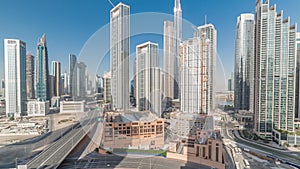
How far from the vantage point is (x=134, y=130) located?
1.88 m

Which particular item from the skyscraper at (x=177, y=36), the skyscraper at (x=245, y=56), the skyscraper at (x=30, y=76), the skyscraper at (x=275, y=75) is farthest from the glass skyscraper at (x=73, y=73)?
the skyscraper at (x=245, y=56)

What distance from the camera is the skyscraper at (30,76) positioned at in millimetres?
2164

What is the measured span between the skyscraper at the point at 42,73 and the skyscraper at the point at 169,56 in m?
1.98

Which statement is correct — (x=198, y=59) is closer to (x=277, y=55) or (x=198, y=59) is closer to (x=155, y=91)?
(x=155, y=91)

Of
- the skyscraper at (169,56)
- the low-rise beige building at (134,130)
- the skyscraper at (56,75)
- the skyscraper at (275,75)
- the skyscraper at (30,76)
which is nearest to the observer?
the skyscraper at (169,56)

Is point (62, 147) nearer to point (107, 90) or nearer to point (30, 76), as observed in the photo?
point (30, 76)

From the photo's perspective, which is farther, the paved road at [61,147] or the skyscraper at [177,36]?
the paved road at [61,147]

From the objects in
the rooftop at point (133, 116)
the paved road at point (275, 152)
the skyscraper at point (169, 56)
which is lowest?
the paved road at point (275, 152)

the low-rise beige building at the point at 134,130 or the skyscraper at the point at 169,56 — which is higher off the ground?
the skyscraper at the point at 169,56

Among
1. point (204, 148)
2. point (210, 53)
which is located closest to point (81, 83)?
point (210, 53)

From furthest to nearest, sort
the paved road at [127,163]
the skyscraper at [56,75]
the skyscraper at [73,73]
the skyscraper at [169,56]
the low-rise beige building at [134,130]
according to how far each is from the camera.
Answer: the skyscraper at [56,75] → the paved road at [127,163] → the low-rise beige building at [134,130] → the skyscraper at [73,73] → the skyscraper at [169,56]

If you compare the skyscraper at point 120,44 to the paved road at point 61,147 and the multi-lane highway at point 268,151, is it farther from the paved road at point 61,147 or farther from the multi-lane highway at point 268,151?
the multi-lane highway at point 268,151

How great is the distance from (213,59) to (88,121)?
5.39 ft

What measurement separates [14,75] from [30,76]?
8.7 inches
